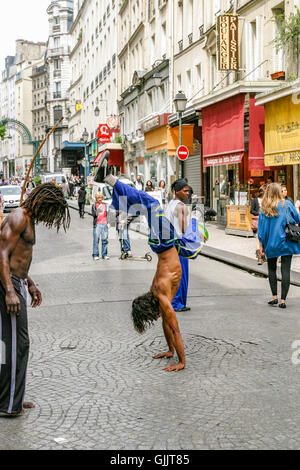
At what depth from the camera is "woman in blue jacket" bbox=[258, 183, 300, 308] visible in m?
9.23

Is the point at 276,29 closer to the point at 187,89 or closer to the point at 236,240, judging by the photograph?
the point at 236,240

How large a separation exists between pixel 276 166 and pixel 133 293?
34.4 feet

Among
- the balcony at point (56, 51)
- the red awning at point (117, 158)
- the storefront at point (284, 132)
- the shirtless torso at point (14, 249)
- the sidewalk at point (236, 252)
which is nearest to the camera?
the shirtless torso at point (14, 249)

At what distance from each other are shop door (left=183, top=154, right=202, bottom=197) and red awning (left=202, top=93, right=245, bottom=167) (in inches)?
192

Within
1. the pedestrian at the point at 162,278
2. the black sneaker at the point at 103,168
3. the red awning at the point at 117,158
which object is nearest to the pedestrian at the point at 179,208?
the pedestrian at the point at 162,278

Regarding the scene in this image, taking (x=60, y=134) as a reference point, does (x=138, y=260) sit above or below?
below

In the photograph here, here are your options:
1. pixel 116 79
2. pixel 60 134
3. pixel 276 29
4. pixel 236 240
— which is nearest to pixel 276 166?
pixel 236 240

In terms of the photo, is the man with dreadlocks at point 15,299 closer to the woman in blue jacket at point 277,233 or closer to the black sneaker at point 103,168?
the black sneaker at point 103,168

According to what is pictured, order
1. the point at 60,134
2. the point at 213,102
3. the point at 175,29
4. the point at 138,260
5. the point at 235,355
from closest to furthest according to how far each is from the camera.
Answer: the point at 235,355 → the point at 138,260 → the point at 213,102 → the point at 175,29 → the point at 60,134

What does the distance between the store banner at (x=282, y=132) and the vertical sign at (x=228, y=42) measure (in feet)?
11.9

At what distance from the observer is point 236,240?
18.4m

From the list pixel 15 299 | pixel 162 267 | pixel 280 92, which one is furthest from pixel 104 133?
pixel 15 299

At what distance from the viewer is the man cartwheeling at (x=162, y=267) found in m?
5.95

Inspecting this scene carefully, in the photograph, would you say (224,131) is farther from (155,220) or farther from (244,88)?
(155,220)
